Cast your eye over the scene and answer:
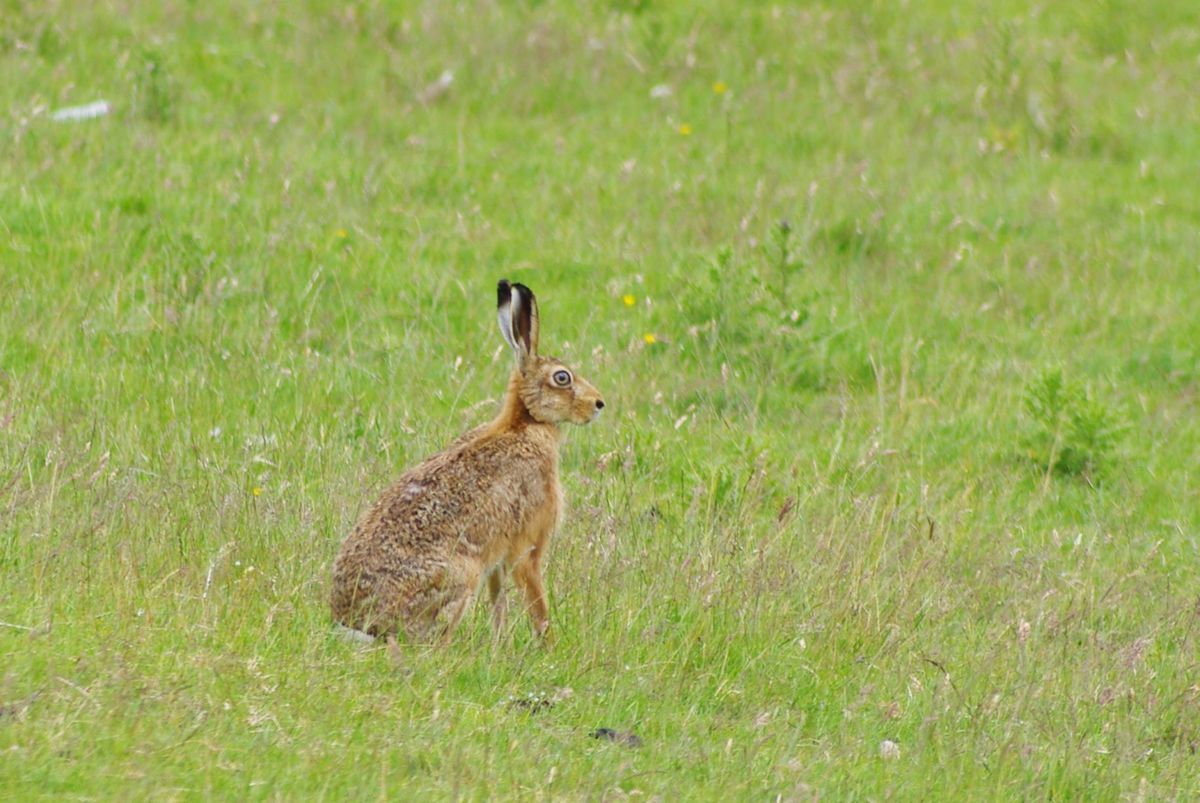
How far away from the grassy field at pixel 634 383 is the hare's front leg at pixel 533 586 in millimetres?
71

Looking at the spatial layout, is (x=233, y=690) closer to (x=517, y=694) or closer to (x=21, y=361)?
(x=517, y=694)

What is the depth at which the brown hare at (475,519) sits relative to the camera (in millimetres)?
6375

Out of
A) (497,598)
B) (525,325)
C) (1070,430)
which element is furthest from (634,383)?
(497,598)

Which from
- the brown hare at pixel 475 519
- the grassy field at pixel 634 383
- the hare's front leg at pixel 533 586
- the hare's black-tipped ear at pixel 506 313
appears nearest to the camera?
the grassy field at pixel 634 383

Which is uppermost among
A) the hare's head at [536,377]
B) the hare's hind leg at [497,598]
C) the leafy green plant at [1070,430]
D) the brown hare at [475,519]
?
the hare's head at [536,377]

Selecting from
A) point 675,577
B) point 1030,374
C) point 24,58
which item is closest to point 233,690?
point 675,577

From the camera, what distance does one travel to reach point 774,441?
10.3 m

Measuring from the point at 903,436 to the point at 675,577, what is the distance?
3658 mm

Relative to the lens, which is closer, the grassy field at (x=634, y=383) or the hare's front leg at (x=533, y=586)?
the grassy field at (x=634, y=383)

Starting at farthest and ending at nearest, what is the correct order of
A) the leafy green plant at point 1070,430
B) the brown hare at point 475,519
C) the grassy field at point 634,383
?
the leafy green plant at point 1070,430 → the brown hare at point 475,519 → the grassy field at point 634,383

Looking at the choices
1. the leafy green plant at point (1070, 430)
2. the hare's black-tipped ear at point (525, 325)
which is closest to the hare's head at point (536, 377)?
the hare's black-tipped ear at point (525, 325)

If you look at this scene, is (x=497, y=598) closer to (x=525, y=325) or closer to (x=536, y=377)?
(x=536, y=377)

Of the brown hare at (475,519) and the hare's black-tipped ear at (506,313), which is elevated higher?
the hare's black-tipped ear at (506,313)

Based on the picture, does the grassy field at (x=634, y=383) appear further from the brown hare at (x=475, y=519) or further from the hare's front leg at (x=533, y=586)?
the brown hare at (x=475, y=519)
